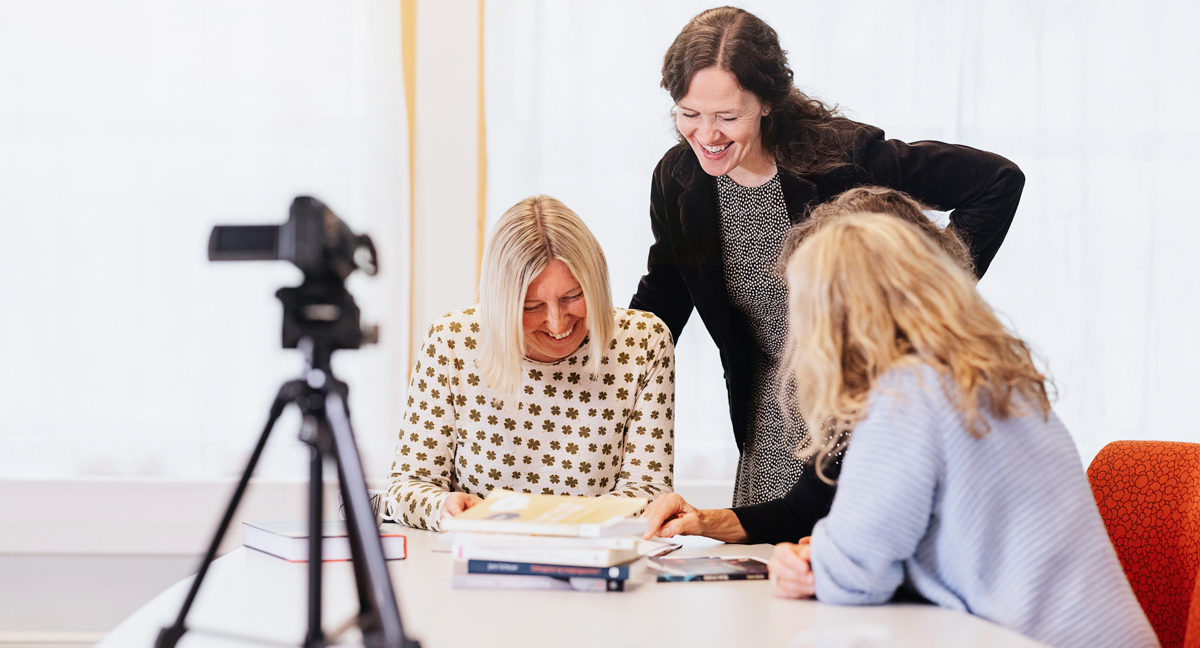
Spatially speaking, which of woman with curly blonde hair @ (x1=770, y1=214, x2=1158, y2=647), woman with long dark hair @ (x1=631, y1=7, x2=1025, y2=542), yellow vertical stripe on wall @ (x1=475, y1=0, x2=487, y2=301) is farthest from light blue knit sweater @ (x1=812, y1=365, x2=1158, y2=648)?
yellow vertical stripe on wall @ (x1=475, y1=0, x2=487, y2=301)

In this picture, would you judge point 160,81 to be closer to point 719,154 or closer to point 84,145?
point 84,145

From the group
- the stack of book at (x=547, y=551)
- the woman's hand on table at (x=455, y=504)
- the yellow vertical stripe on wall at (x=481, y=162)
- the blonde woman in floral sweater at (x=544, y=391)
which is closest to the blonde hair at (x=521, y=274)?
the blonde woman in floral sweater at (x=544, y=391)

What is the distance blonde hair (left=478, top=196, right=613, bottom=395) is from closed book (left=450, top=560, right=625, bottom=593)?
1.81ft

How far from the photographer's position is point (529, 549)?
1173mm

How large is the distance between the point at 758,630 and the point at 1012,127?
6.48 ft

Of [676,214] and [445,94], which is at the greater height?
[445,94]

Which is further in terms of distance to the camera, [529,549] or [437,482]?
[437,482]

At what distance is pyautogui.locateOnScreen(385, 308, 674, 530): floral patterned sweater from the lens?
173 cm

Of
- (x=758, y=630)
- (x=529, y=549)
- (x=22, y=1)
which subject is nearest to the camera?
(x=758, y=630)

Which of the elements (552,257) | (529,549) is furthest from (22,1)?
(529,549)

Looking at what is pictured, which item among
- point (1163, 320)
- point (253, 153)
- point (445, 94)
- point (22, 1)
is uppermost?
point (22, 1)

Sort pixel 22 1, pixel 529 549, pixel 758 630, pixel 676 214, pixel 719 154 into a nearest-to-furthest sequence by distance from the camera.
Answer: pixel 758 630 → pixel 529 549 → pixel 719 154 → pixel 676 214 → pixel 22 1

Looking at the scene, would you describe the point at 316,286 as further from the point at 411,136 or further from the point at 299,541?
the point at 411,136

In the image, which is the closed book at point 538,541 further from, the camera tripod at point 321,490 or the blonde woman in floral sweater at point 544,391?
the blonde woman in floral sweater at point 544,391
